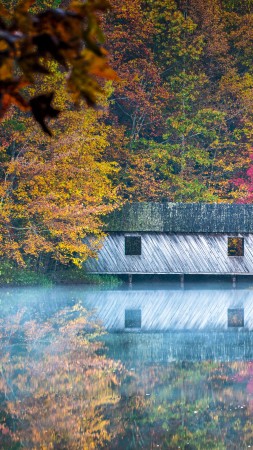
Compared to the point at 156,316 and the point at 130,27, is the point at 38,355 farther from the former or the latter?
the point at 130,27

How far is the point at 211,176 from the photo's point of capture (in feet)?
160

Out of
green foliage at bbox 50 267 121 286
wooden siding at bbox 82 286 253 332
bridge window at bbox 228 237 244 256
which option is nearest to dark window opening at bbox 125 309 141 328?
wooden siding at bbox 82 286 253 332

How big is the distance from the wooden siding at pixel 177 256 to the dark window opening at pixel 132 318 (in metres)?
11.2


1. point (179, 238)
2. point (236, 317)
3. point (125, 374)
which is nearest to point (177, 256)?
point (179, 238)

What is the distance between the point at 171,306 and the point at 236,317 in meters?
3.43

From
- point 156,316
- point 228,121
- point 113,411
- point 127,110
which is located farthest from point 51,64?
point 113,411

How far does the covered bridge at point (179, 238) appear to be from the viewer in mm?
39438

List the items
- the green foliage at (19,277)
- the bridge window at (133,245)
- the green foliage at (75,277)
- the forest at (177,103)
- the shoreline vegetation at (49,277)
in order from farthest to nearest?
the forest at (177,103) < the bridge window at (133,245) < the green foliage at (75,277) < the shoreline vegetation at (49,277) < the green foliage at (19,277)

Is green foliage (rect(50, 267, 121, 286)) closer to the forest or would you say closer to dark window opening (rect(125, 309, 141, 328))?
the forest

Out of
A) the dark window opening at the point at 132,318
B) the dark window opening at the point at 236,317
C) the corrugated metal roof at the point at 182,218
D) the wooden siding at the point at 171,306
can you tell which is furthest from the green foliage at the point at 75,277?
the dark window opening at the point at 236,317

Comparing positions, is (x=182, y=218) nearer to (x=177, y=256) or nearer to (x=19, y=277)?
(x=177, y=256)

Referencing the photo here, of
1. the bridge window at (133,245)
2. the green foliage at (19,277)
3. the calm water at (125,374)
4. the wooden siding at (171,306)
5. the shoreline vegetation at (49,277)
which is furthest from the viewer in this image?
the bridge window at (133,245)

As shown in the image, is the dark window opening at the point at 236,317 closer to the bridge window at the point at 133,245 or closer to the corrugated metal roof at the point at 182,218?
the corrugated metal roof at the point at 182,218

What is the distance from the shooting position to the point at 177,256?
39594 mm
